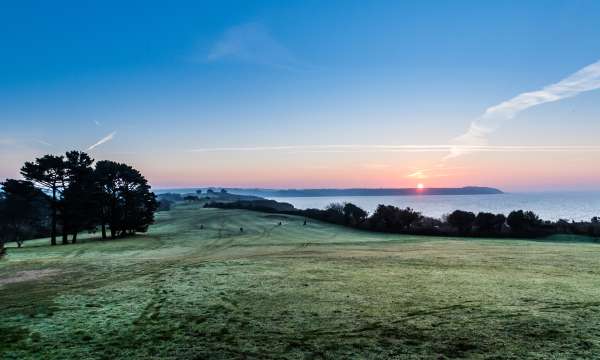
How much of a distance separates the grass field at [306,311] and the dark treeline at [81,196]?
82.0 feet

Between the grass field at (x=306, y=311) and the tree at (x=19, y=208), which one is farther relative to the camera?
the tree at (x=19, y=208)

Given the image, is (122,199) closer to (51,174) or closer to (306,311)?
(51,174)

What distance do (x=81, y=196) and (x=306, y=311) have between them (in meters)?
42.2

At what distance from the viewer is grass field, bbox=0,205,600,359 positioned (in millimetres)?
8672

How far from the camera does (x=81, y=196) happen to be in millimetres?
43688

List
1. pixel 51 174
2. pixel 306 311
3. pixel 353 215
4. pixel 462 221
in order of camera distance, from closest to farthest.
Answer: pixel 306 311 < pixel 51 174 < pixel 462 221 < pixel 353 215

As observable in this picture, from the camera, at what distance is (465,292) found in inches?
539

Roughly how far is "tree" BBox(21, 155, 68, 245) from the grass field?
2506 centimetres

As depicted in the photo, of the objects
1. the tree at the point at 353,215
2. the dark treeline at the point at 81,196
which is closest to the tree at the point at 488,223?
the tree at the point at 353,215

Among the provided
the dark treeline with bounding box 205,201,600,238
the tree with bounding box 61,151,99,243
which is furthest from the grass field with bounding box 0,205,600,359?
the dark treeline with bounding box 205,201,600,238

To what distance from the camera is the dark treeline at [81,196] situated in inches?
1649

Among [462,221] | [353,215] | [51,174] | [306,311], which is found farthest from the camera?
[353,215]

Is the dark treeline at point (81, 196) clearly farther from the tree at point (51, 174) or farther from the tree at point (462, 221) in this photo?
the tree at point (462, 221)

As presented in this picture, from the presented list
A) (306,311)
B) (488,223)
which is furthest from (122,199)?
(488,223)
